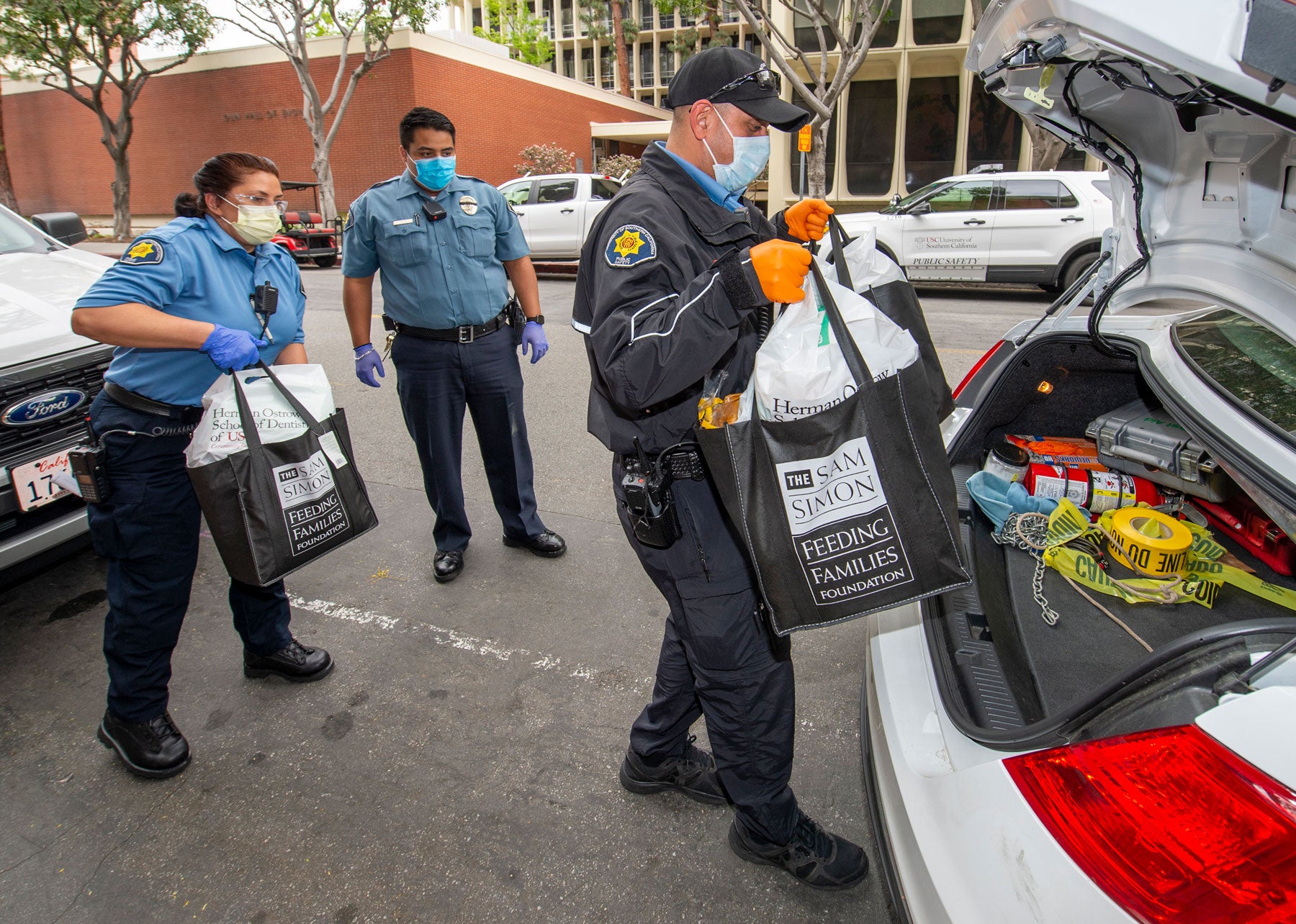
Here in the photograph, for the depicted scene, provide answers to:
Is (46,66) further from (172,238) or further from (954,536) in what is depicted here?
(954,536)

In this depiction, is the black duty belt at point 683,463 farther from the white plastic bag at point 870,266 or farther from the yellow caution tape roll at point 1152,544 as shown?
the yellow caution tape roll at point 1152,544

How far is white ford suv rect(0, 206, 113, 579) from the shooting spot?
9.43ft

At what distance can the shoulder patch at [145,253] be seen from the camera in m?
2.21

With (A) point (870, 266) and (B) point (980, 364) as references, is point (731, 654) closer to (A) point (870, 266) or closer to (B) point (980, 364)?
(A) point (870, 266)

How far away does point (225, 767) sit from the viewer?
2.47 meters

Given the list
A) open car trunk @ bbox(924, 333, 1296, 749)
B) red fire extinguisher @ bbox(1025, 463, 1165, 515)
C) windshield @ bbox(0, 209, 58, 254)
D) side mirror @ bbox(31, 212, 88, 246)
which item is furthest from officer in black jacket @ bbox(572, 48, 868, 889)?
side mirror @ bbox(31, 212, 88, 246)

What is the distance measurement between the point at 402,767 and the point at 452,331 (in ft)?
5.98

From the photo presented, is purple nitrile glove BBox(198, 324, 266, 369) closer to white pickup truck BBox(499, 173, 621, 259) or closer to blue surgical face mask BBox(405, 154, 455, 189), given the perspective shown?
blue surgical face mask BBox(405, 154, 455, 189)

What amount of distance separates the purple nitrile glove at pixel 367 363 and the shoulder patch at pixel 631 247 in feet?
7.44

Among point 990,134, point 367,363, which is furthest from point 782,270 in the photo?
point 990,134

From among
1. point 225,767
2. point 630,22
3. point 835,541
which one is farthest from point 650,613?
point 630,22

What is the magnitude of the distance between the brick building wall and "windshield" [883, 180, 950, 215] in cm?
1740

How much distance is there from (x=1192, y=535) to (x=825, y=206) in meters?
1.44

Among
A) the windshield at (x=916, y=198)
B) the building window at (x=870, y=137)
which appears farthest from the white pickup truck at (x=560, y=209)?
the building window at (x=870, y=137)
